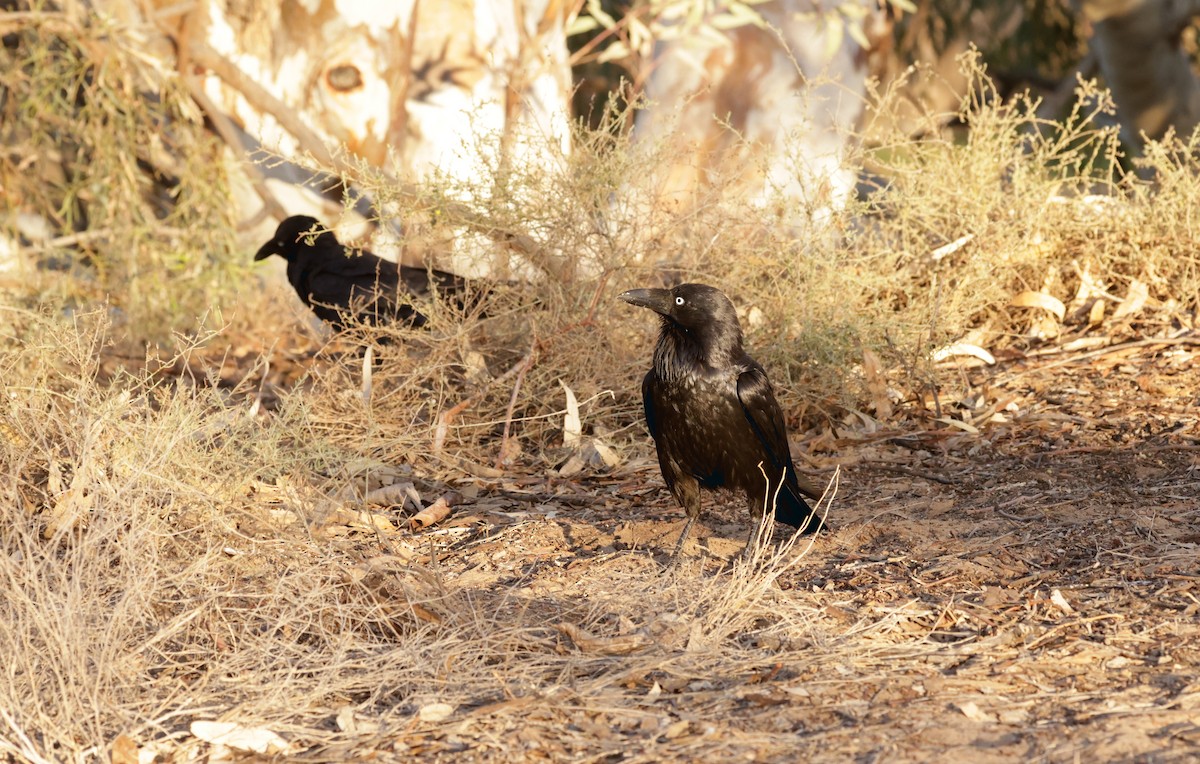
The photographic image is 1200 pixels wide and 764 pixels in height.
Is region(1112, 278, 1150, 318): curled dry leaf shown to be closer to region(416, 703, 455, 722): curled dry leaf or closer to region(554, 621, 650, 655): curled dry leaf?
region(554, 621, 650, 655): curled dry leaf

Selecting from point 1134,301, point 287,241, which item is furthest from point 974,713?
point 287,241

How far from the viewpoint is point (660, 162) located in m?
5.41

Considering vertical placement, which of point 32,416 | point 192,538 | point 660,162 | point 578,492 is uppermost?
point 660,162

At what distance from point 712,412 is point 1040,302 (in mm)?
2767

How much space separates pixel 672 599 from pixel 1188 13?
7.89m

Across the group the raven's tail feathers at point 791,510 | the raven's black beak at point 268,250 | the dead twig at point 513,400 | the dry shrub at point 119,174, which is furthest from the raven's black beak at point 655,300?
the dry shrub at point 119,174

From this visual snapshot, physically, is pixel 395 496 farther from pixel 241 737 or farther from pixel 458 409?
pixel 241 737

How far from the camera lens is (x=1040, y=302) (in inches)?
251

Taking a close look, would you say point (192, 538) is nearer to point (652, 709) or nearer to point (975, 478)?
point (652, 709)

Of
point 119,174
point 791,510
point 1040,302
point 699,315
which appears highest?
point 119,174

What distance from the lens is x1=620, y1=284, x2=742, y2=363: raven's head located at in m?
4.37

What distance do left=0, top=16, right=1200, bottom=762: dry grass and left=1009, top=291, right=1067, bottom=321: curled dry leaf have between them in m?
0.10

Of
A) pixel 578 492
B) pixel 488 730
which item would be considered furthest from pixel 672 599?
pixel 578 492

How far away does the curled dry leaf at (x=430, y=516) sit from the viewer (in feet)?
15.5
